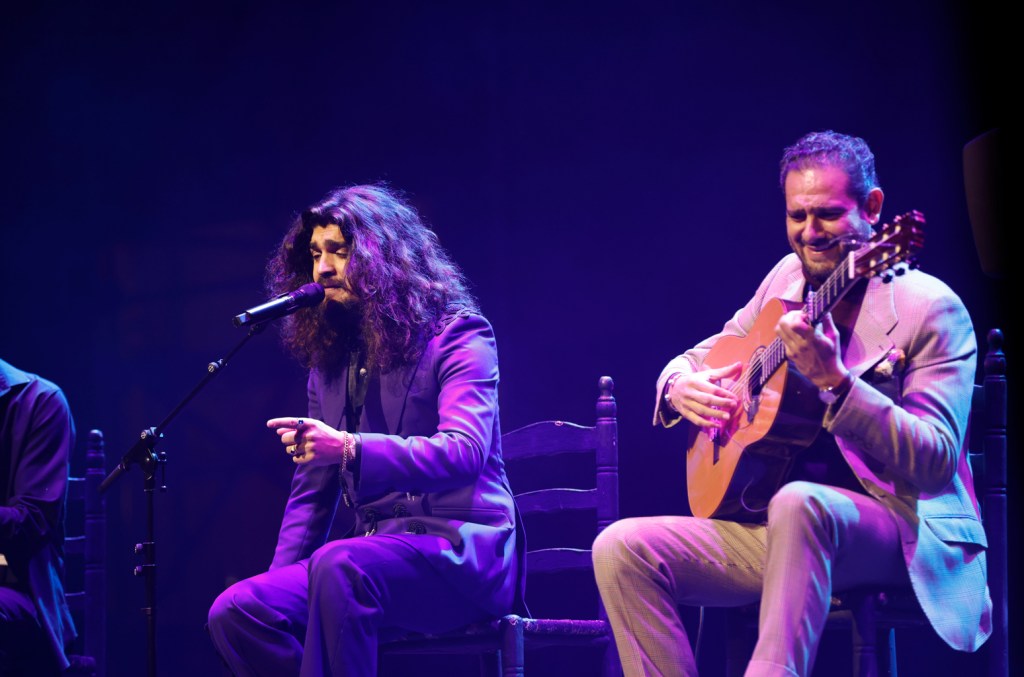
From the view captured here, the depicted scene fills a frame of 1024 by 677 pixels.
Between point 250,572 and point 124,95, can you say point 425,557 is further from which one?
point 124,95

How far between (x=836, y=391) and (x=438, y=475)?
1.08 metres

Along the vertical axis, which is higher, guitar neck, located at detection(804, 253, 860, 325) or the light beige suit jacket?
guitar neck, located at detection(804, 253, 860, 325)

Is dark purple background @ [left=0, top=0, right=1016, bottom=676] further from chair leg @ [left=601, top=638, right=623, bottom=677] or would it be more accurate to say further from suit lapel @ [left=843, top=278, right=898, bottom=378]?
suit lapel @ [left=843, top=278, right=898, bottom=378]

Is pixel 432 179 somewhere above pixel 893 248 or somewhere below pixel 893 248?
above

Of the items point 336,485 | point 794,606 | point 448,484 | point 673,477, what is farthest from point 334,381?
point 794,606

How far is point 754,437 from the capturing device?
264 centimetres

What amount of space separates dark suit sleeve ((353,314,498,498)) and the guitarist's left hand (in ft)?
3.16

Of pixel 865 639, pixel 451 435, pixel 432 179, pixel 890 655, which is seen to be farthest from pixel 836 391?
pixel 432 179

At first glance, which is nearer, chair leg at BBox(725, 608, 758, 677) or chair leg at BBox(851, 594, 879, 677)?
chair leg at BBox(851, 594, 879, 677)

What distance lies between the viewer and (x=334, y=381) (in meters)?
3.42

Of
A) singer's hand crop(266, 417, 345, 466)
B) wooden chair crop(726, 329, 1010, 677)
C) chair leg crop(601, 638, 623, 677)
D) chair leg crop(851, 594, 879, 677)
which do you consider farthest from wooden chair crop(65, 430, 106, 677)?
chair leg crop(851, 594, 879, 677)

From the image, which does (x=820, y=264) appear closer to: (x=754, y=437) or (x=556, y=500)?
(x=754, y=437)

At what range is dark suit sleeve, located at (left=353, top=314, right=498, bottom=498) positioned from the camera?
295 cm

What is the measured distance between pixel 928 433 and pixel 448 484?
1246 mm
